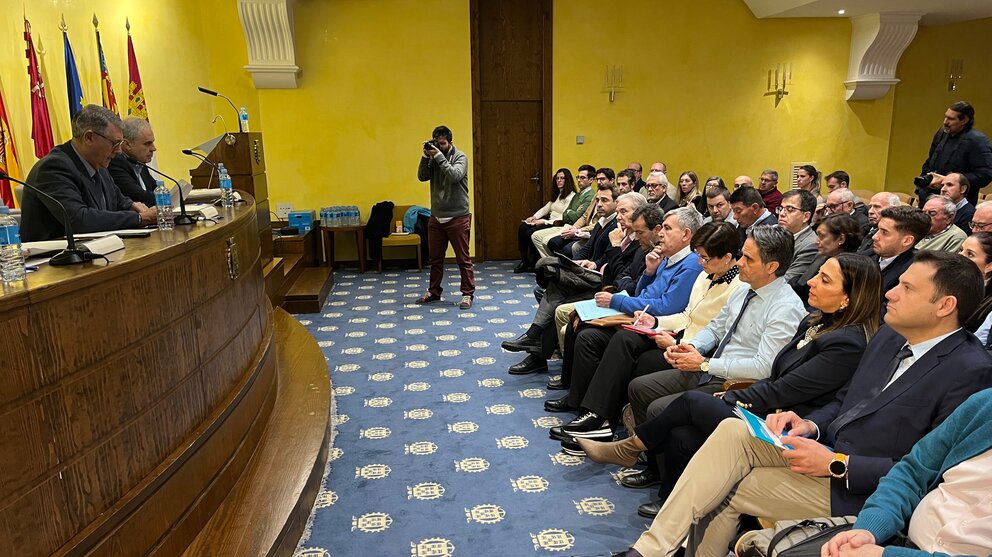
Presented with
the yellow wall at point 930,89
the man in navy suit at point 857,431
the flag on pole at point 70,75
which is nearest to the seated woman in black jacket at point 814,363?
the man in navy suit at point 857,431

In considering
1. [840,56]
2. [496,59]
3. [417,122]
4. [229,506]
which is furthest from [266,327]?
[840,56]

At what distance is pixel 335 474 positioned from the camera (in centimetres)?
343

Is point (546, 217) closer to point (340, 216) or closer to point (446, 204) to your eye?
point (446, 204)

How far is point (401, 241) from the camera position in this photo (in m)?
8.30

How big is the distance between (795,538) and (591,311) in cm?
221

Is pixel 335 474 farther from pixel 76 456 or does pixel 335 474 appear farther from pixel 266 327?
pixel 76 456

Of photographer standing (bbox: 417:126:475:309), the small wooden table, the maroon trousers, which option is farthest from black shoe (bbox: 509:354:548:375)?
the small wooden table

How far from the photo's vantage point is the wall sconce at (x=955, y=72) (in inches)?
373

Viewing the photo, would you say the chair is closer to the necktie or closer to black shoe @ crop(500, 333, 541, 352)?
black shoe @ crop(500, 333, 541, 352)

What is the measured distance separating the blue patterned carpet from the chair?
97.9 inches

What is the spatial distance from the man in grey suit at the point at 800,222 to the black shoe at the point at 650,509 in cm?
221

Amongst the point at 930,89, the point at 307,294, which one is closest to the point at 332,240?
the point at 307,294

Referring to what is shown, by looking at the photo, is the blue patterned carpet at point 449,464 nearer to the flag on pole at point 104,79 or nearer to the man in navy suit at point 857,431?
the man in navy suit at point 857,431

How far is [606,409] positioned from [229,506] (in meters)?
1.89
